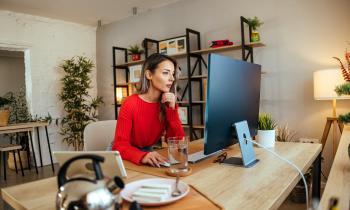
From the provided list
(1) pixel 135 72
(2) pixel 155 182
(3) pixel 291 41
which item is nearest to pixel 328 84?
(3) pixel 291 41

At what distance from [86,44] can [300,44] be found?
395 cm

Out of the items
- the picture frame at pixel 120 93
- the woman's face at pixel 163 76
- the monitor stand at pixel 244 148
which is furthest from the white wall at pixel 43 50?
the monitor stand at pixel 244 148

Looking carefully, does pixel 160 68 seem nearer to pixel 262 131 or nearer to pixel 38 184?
pixel 262 131

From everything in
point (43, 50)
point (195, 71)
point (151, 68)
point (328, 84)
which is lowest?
point (328, 84)

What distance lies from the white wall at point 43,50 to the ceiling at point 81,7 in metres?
0.18

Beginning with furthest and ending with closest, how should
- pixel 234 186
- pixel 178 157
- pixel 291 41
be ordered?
pixel 291 41
pixel 178 157
pixel 234 186

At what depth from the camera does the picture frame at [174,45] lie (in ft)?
12.1

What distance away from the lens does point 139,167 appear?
1.16 meters

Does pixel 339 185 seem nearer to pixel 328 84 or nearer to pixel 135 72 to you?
pixel 328 84

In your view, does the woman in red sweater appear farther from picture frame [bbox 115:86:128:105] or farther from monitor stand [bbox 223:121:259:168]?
picture frame [bbox 115:86:128:105]

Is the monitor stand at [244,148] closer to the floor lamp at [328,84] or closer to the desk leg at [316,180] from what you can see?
the desk leg at [316,180]

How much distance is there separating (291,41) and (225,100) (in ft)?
7.65

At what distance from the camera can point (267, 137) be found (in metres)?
1.45

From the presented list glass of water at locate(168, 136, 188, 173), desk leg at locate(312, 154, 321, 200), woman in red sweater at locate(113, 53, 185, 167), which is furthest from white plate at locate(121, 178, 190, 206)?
desk leg at locate(312, 154, 321, 200)
